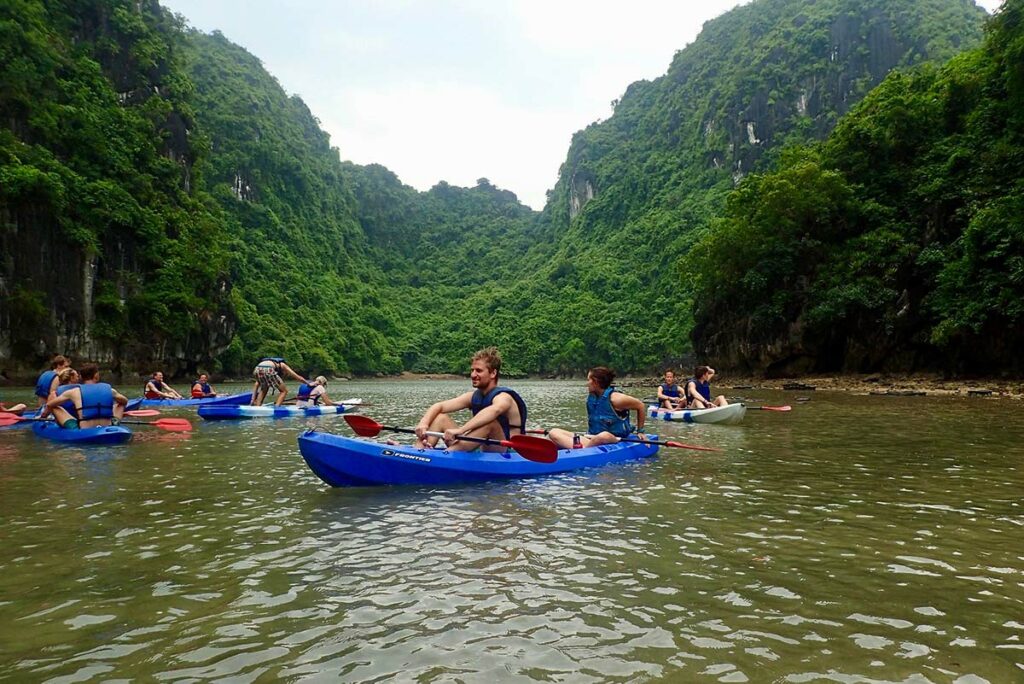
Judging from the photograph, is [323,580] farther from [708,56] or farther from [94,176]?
[708,56]

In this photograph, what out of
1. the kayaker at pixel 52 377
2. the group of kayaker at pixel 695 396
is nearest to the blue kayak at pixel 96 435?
the kayaker at pixel 52 377

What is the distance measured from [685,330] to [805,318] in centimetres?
3203

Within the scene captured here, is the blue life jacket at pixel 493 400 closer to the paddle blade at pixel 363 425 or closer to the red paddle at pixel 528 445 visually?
the red paddle at pixel 528 445

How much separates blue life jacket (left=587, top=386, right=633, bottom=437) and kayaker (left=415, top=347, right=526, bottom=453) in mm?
2010

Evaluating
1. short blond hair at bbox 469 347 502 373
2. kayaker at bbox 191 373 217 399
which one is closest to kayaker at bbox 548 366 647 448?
short blond hair at bbox 469 347 502 373

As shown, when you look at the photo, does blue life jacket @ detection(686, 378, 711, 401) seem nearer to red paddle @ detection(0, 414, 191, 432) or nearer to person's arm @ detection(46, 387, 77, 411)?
red paddle @ detection(0, 414, 191, 432)

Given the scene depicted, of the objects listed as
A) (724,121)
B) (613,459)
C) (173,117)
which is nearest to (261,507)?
(613,459)

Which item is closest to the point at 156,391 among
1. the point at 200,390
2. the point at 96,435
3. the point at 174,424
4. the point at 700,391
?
the point at 200,390

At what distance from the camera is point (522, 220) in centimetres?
14625

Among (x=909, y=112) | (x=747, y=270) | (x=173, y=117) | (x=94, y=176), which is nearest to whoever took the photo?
(x=909, y=112)

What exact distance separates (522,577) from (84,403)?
10.1 m

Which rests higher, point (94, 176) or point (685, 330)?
point (94, 176)

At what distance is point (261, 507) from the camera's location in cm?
554

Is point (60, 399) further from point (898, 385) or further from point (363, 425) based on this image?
point (898, 385)
